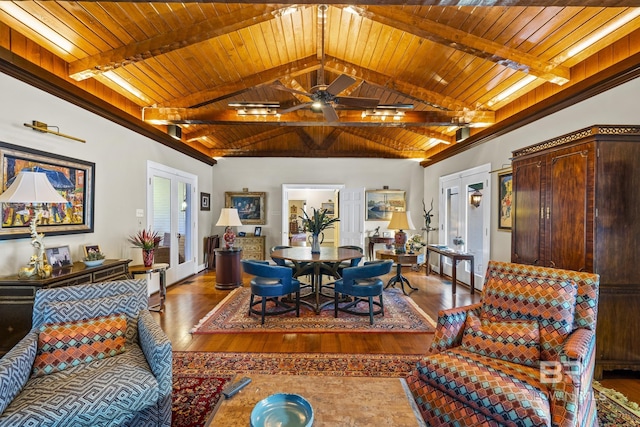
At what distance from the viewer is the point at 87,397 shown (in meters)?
1.41

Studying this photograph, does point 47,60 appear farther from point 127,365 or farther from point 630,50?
point 630,50

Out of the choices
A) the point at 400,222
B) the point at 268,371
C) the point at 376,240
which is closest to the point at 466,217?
the point at 400,222

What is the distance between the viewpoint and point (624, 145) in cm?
229

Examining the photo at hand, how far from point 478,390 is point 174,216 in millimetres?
5431

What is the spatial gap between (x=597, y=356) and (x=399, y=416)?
2258mm

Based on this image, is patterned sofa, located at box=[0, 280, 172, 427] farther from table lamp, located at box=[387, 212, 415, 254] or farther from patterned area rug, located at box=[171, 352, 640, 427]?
table lamp, located at box=[387, 212, 415, 254]

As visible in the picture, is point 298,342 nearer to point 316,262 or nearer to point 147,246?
point 316,262

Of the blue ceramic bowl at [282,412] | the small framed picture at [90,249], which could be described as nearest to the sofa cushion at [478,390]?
the blue ceramic bowl at [282,412]

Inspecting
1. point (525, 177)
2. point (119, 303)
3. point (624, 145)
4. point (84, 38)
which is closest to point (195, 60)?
point (84, 38)

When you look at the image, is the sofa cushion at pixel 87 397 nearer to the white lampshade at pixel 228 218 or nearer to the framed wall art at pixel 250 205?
the white lampshade at pixel 228 218

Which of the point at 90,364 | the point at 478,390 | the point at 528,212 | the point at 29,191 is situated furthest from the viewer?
the point at 528,212

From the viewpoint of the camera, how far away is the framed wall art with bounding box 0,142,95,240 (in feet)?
8.15

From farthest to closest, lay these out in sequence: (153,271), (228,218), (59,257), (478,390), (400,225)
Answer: (228,218), (400,225), (153,271), (59,257), (478,390)

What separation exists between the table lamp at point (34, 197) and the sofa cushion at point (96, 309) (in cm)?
86
